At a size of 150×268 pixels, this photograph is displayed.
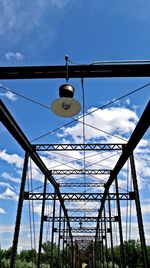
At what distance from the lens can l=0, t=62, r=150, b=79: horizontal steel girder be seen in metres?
7.88

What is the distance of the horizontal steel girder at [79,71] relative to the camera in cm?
788

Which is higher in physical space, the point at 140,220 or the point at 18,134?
the point at 18,134

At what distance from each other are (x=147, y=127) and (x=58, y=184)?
13.8 m

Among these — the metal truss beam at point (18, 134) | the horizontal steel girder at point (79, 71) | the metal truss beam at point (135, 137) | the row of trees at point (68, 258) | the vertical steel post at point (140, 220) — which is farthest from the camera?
the row of trees at point (68, 258)

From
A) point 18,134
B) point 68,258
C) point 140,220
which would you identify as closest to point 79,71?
point 18,134

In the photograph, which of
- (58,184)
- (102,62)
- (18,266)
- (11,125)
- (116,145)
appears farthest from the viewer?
(18,266)

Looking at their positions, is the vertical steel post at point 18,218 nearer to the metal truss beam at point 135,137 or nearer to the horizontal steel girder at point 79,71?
the metal truss beam at point 135,137

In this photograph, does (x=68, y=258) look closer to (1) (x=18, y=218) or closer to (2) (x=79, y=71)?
(1) (x=18, y=218)

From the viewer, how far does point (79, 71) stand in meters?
7.86

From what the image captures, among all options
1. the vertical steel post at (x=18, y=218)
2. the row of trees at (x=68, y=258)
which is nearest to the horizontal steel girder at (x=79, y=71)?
the vertical steel post at (x=18, y=218)

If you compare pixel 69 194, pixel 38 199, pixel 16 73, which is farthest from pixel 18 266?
pixel 16 73

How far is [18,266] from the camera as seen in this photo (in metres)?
60.3

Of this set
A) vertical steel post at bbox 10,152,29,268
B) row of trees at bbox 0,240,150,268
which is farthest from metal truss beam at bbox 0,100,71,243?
row of trees at bbox 0,240,150,268

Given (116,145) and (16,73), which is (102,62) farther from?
(116,145)
